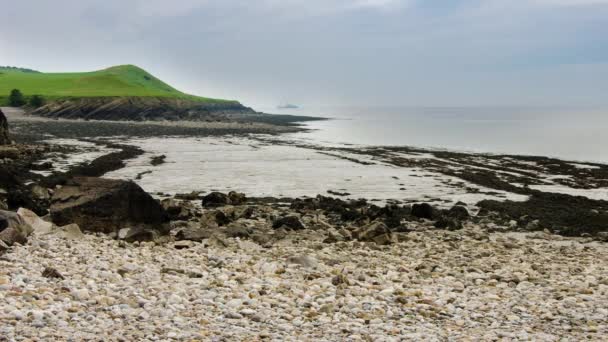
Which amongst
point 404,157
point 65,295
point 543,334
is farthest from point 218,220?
point 404,157

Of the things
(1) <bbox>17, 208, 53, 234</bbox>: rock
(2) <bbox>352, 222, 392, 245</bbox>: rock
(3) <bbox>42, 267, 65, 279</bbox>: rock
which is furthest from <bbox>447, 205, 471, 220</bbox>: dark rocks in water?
(3) <bbox>42, 267, 65, 279</bbox>: rock

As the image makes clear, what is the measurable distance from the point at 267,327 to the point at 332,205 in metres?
18.2

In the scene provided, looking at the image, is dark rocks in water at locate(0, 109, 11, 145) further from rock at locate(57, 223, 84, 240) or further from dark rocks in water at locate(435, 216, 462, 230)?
dark rocks in water at locate(435, 216, 462, 230)

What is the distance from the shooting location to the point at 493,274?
14727mm

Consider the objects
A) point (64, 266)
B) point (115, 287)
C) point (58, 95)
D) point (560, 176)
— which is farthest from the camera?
point (58, 95)

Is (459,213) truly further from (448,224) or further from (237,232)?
(237,232)

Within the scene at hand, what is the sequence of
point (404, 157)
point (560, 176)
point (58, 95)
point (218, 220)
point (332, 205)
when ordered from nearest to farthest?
point (218, 220)
point (332, 205)
point (560, 176)
point (404, 157)
point (58, 95)

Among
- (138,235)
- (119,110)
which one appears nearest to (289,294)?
(138,235)

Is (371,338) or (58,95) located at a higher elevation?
(58,95)

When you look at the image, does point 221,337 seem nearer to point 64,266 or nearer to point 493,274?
point 64,266

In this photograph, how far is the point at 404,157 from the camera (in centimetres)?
5953

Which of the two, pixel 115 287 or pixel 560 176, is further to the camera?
pixel 560 176

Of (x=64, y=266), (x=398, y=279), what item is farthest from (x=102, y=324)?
(x=398, y=279)

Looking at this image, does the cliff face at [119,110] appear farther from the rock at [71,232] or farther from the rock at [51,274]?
the rock at [51,274]
